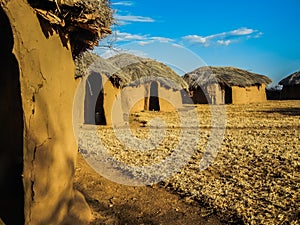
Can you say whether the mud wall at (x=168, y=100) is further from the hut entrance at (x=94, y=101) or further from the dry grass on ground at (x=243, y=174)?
the dry grass on ground at (x=243, y=174)

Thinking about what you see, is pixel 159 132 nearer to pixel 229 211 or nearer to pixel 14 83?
pixel 229 211

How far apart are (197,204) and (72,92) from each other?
7.88ft

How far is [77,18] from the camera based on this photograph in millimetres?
3211

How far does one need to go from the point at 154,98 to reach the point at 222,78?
8775mm

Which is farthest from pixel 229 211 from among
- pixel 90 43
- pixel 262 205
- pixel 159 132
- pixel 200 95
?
pixel 200 95

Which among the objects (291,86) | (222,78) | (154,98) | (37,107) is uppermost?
(222,78)

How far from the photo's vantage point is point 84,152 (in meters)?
7.49

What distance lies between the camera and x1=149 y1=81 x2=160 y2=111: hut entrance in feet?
63.6

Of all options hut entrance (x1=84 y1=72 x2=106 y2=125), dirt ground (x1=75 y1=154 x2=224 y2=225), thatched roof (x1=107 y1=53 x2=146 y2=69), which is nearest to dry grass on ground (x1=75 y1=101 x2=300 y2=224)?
dirt ground (x1=75 y1=154 x2=224 y2=225)

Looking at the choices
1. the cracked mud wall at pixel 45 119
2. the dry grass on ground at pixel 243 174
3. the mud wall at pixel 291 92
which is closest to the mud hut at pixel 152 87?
the dry grass on ground at pixel 243 174

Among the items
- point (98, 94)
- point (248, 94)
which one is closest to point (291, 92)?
point (248, 94)

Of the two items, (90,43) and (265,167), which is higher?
(90,43)

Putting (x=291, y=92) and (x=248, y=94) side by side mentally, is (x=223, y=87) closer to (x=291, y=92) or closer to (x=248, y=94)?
(x=248, y=94)

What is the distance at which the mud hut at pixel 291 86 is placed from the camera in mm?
28969
